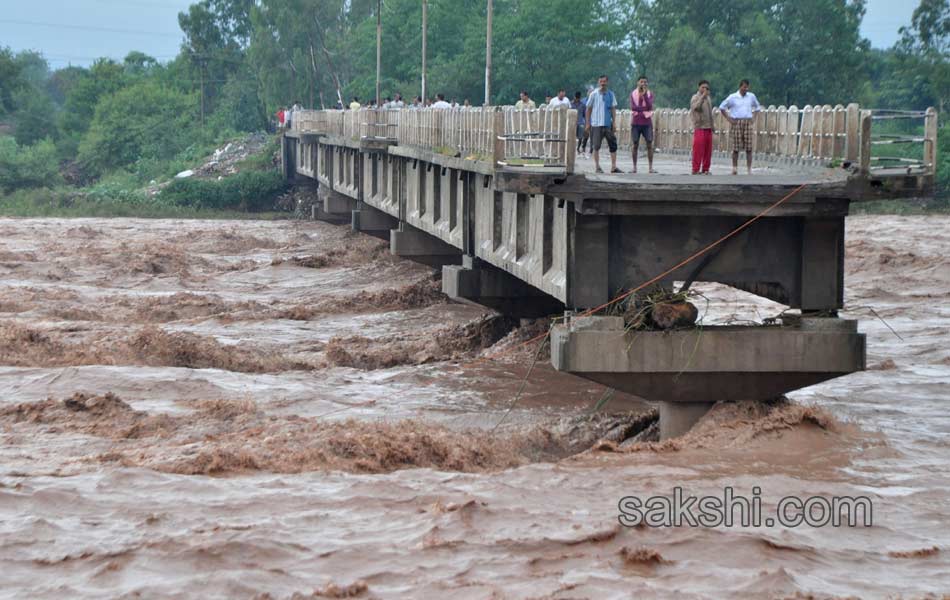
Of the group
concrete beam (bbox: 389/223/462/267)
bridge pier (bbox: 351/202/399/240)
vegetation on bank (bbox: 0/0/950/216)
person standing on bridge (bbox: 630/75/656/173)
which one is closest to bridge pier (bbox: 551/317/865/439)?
person standing on bridge (bbox: 630/75/656/173)

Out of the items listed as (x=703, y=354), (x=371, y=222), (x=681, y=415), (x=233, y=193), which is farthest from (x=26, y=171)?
(x=703, y=354)

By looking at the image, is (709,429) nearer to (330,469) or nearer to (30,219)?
(330,469)

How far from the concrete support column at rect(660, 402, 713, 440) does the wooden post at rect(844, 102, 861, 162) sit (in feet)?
10.2

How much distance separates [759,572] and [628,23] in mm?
67842

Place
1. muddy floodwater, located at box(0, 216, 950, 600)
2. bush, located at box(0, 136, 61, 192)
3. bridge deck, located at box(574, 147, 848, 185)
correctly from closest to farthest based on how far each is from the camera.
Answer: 1. muddy floodwater, located at box(0, 216, 950, 600)
2. bridge deck, located at box(574, 147, 848, 185)
3. bush, located at box(0, 136, 61, 192)

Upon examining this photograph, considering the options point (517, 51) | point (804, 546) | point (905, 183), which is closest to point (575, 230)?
point (905, 183)

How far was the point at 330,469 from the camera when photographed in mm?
12539

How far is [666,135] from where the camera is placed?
85.0ft

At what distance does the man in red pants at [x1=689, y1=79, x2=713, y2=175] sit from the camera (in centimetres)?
1642

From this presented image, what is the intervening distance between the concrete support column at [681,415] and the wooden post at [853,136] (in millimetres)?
3110

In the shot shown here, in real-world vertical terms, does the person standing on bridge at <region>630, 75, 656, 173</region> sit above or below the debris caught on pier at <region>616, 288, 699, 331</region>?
above

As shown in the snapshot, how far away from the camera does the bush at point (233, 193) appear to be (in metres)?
62.7

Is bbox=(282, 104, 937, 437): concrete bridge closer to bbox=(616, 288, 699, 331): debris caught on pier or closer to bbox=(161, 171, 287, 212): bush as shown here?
bbox=(616, 288, 699, 331): debris caught on pier

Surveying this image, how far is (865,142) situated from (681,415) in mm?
3537
